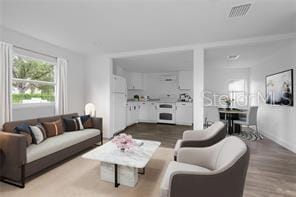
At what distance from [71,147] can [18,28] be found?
92.2 inches

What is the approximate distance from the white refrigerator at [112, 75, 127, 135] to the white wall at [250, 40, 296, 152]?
4.39 metres

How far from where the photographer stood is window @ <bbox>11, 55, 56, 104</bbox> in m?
3.21

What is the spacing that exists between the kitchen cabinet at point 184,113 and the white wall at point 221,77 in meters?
→ 1.06

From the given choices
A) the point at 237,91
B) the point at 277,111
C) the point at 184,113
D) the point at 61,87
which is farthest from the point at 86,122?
the point at 237,91

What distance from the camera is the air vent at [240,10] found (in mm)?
2141

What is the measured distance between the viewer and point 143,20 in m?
2.55

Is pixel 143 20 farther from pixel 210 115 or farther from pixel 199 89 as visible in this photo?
pixel 210 115

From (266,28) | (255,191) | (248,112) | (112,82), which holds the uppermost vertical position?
(266,28)

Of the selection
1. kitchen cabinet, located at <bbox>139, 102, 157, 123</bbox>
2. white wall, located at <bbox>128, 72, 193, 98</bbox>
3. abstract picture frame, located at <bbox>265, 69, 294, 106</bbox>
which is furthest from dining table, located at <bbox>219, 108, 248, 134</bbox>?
kitchen cabinet, located at <bbox>139, 102, 157, 123</bbox>

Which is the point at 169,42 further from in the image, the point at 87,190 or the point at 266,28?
the point at 87,190

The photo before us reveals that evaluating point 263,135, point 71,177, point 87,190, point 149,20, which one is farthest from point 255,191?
point 263,135

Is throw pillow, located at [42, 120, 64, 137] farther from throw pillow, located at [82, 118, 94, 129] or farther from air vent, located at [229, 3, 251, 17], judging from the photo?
air vent, located at [229, 3, 251, 17]

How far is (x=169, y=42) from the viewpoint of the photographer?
3561 millimetres

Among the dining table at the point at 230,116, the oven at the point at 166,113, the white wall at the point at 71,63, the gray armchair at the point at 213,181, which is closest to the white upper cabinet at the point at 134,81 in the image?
the oven at the point at 166,113
